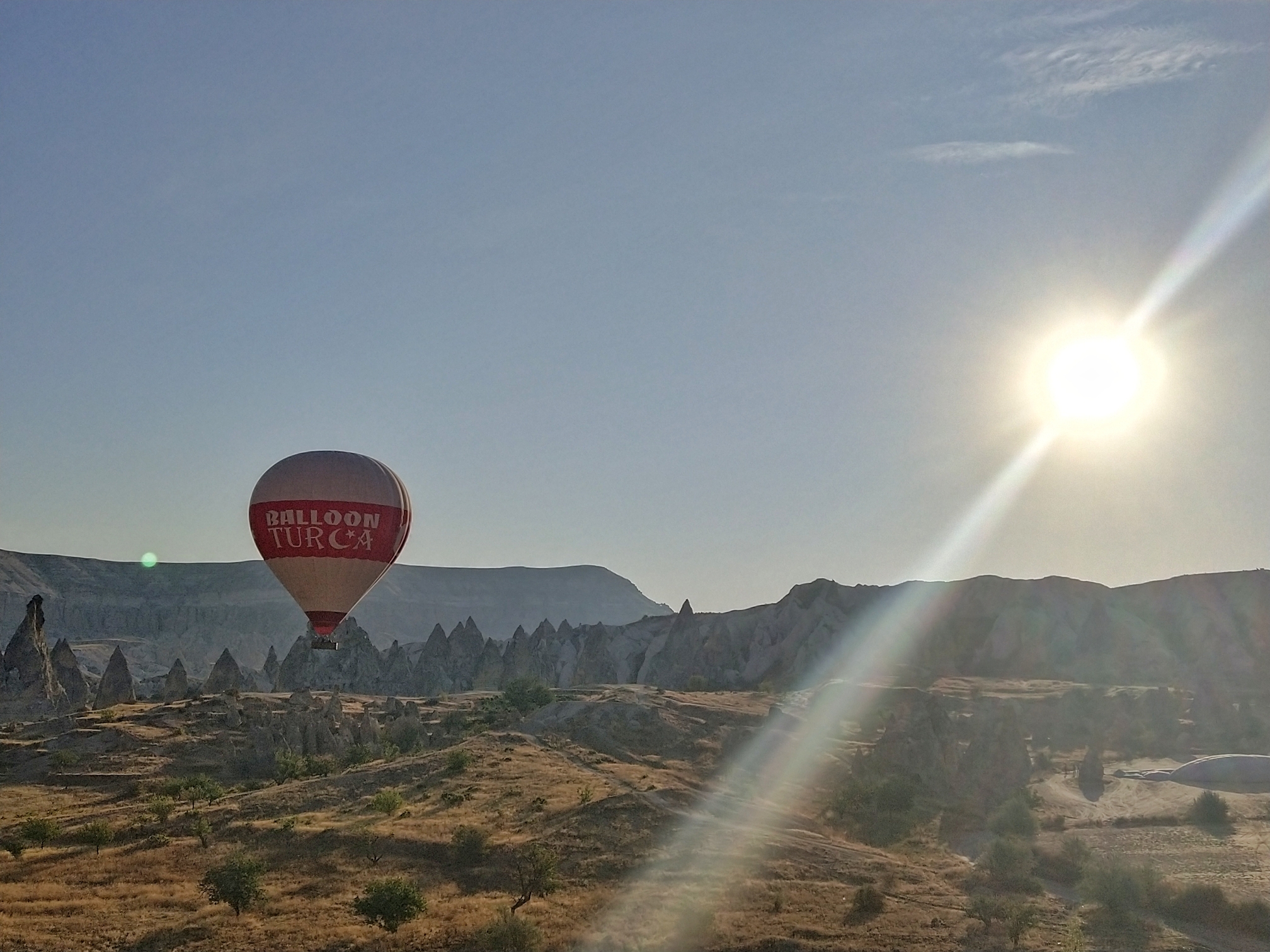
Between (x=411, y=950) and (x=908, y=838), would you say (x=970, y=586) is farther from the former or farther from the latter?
(x=411, y=950)

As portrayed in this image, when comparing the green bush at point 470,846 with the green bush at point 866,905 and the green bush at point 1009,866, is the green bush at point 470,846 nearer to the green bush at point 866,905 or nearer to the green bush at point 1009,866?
the green bush at point 866,905

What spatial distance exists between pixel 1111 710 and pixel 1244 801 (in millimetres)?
21810

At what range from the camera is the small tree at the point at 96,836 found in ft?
115

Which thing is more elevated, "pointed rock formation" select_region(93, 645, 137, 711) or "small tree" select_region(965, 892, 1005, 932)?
"pointed rock formation" select_region(93, 645, 137, 711)

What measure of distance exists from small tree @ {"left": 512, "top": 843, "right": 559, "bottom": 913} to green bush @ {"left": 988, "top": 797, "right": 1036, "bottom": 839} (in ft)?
75.6

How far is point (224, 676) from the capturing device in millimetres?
102375

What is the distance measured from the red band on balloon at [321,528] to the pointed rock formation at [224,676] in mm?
63019

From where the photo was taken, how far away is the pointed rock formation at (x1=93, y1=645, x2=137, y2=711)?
→ 9669 centimetres

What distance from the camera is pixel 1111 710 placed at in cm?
7506

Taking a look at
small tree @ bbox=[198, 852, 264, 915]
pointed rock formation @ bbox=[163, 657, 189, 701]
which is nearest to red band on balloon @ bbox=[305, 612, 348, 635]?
small tree @ bbox=[198, 852, 264, 915]

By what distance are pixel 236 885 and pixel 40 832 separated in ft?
38.8

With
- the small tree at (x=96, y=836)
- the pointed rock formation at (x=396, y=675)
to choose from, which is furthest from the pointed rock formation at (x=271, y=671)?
the small tree at (x=96, y=836)

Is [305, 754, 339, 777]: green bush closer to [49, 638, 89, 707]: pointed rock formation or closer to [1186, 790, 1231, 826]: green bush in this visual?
[1186, 790, 1231, 826]: green bush

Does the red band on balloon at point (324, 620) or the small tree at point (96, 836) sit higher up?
the red band on balloon at point (324, 620)
